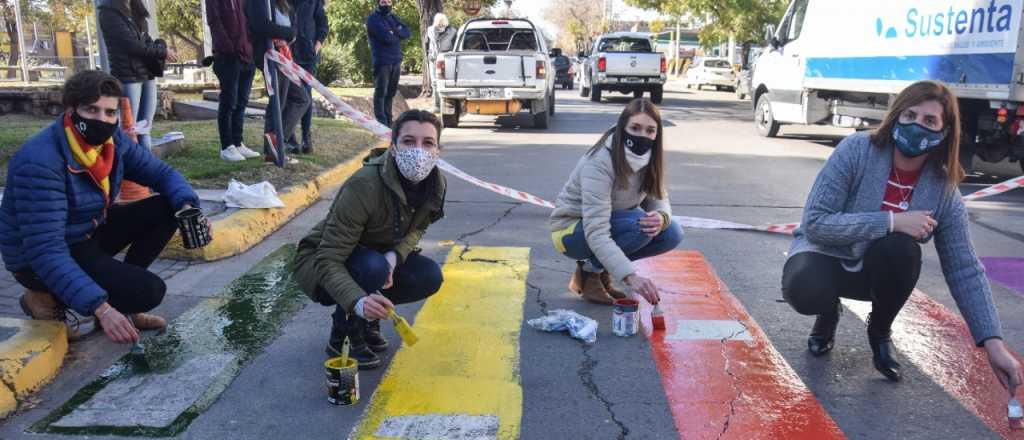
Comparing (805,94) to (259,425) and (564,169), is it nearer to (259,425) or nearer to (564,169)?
Result: (564,169)

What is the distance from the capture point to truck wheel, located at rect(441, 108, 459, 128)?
51.8ft

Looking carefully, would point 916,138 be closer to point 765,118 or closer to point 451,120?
point 765,118

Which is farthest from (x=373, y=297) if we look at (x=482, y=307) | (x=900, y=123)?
(x=900, y=123)

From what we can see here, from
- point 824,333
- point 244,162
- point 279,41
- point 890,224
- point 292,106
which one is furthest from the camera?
point 292,106

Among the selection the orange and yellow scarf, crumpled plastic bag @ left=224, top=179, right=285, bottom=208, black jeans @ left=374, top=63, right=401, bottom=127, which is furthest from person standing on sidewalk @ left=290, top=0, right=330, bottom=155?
the orange and yellow scarf

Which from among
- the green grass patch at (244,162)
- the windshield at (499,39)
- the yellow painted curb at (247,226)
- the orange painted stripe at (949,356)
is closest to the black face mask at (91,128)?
the yellow painted curb at (247,226)

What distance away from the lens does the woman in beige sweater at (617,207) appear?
4377 millimetres

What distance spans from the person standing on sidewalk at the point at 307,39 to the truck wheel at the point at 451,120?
18.8ft

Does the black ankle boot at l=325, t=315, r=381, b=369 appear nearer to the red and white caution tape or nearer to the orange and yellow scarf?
the orange and yellow scarf

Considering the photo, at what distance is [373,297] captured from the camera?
132 inches

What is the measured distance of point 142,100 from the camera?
7469mm

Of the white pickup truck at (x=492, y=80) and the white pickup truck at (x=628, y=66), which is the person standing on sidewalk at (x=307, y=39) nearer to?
the white pickup truck at (x=492, y=80)

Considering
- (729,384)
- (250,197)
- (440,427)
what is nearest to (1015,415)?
(729,384)

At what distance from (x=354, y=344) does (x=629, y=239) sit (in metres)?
1.64
